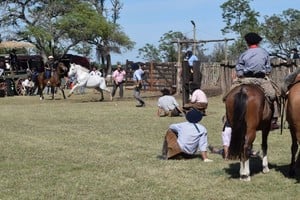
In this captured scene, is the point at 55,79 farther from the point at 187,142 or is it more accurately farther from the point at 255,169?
the point at 255,169

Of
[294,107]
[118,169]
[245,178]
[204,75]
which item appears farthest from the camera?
[204,75]

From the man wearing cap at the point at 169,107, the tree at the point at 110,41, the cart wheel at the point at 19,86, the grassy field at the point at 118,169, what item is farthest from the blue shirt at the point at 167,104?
the tree at the point at 110,41

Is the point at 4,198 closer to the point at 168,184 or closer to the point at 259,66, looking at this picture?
the point at 168,184

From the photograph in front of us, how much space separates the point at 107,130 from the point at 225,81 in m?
12.7

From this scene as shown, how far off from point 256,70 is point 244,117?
0.91 m

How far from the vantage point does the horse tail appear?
8.37 meters

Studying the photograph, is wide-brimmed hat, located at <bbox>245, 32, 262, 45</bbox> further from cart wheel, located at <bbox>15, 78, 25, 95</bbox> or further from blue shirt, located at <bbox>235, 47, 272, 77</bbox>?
cart wheel, located at <bbox>15, 78, 25, 95</bbox>

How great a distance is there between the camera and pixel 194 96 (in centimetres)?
1819

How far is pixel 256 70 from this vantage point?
29.2 ft

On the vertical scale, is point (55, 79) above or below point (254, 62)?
below

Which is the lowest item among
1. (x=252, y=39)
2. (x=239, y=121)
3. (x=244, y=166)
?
(x=244, y=166)

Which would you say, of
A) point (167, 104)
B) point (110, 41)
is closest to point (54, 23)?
point (110, 41)

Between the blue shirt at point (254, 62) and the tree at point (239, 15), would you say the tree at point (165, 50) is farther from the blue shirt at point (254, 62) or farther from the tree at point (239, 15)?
the blue shirt at point (254, 62)

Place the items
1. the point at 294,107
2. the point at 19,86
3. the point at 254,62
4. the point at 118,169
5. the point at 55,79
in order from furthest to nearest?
the point at 19,86, the point at 55,79, the point at 118,169, the point at 254,62, the point at 294,107
